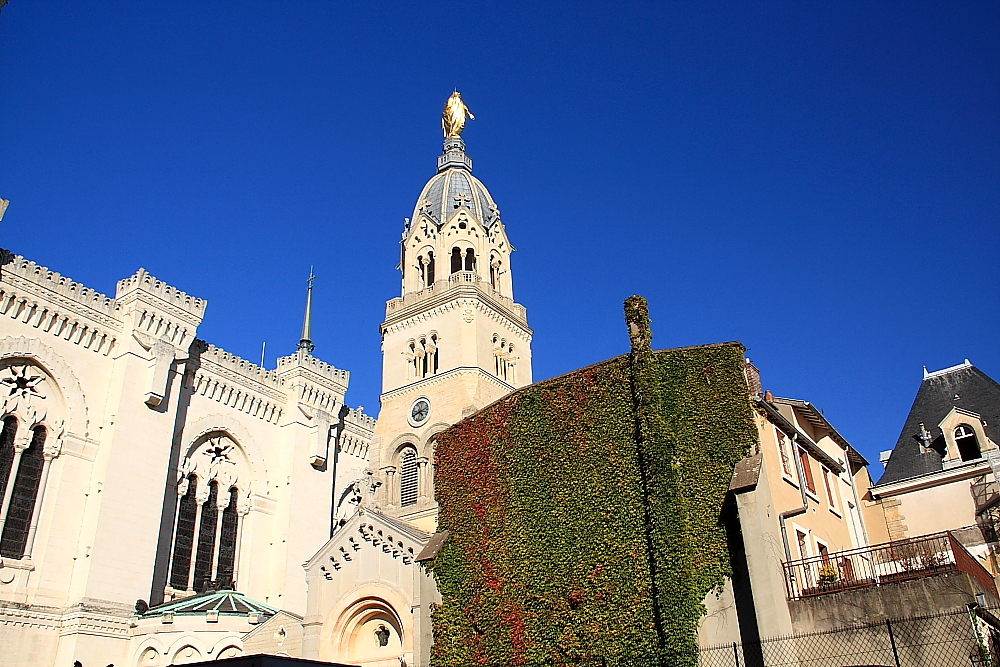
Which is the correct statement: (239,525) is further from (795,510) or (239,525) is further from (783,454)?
(795,510)

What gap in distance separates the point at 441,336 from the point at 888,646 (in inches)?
971

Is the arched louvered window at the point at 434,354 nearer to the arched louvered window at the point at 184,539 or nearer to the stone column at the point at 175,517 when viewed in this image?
the arched louvered window at the point at 184,539

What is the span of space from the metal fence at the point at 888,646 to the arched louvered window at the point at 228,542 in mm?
22132

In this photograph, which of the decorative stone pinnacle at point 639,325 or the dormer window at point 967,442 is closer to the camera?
the decorative stone pinnacle at point 639,325

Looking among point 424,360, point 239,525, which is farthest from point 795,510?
point 239,525

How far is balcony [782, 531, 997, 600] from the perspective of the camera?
61.5 feet

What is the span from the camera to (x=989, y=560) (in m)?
25.0

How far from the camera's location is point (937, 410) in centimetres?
3114

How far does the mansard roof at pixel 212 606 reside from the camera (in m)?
28.1

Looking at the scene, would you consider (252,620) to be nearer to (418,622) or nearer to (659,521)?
(418,622)

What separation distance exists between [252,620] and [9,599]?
7.85m

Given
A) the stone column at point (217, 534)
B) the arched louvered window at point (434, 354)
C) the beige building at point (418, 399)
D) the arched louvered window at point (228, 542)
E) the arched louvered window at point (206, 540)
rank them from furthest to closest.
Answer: the arched louvered window at point (434, 354)
the arched louvered window at point (228, 542)
the stone column at point (217, 534)
the arched louvered window at point (206, 540)
the beige building at point (418, 399)

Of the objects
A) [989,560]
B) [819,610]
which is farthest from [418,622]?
[989,560]

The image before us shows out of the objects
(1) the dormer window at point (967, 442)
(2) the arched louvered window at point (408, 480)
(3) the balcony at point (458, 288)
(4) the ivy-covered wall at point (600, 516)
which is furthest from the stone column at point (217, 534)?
(1) the dormer window at point (967, 442)
